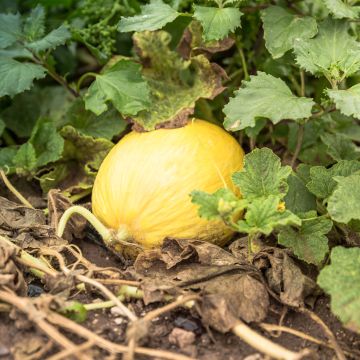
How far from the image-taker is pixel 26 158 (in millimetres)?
2475

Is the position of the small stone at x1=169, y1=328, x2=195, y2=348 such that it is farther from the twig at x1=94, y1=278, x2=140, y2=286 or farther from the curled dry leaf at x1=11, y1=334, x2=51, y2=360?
the curled dry leaf at x1=11, y1=334, x2=51, y2=360

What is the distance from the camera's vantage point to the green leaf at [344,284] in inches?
61.7

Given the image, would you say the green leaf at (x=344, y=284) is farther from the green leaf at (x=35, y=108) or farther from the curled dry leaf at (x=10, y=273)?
the green leaf at (x=35, y=108)

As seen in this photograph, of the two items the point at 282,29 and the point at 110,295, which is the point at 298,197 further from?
the point at 110,295

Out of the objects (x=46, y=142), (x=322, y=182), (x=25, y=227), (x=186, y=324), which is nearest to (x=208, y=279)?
(x=186, y=324)

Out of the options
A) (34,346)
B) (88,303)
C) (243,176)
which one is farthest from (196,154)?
(34,346)

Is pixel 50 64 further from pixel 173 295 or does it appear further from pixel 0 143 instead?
pixel 173 295

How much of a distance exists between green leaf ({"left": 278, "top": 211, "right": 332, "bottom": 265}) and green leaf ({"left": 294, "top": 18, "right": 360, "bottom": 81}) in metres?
0.47

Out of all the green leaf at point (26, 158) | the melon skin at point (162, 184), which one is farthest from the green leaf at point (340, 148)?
the green leaf at point (26, 158)

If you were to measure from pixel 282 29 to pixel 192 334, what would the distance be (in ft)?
3.93

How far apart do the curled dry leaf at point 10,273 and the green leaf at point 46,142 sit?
711mm

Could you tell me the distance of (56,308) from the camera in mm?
1644

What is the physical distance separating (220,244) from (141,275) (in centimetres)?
39

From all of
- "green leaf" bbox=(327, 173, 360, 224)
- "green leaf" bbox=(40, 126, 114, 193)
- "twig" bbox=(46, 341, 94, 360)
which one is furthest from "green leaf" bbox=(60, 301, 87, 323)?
"green leaf" bbox=(40, 126, 114, 193)
